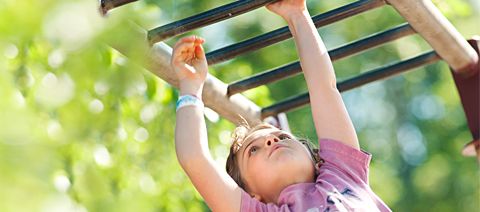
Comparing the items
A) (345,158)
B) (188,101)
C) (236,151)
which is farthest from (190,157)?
(345,158)

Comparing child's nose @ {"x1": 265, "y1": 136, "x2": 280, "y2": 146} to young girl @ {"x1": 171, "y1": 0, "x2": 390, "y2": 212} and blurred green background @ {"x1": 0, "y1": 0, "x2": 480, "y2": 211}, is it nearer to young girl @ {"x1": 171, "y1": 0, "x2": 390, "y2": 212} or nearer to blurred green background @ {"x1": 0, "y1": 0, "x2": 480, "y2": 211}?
young girl @ {"x1": 171, "y1": 0, "x2": 390, "y2": 212}

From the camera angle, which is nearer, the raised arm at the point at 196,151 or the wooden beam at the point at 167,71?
the raised arm at the point at 196,151

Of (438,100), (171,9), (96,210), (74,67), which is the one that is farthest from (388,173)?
(74,67)

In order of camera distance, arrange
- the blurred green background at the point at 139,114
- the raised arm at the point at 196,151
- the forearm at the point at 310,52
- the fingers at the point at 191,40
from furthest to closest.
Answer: the forearm at the point at 310,52 → the fingers at the point at 191,40 → the raised arm at the point at 196,151 → the blurred green background at the point at 139,114

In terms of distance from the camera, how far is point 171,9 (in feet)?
21.0

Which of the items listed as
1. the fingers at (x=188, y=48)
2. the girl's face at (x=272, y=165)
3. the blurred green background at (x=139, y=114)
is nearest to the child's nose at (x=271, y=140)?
the girl's face at (x=272, y=165)

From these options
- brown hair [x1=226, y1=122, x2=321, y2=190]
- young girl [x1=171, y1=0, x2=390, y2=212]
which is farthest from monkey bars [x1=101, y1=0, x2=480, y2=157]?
brown hair [x1=226, y1=122, x2=321, y2=190]

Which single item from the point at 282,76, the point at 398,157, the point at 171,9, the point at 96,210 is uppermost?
the point at 282,76

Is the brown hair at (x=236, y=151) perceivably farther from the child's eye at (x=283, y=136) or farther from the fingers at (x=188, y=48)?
the fingers at (x=188, y=48)

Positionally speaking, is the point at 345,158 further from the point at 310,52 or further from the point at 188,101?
the point at 188,101

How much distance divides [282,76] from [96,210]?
63 centimetres

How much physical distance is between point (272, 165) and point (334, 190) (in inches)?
5.6

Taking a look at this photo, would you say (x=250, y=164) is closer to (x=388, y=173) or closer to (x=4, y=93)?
(x=4, y=93)

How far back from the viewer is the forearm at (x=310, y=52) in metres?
2.75
